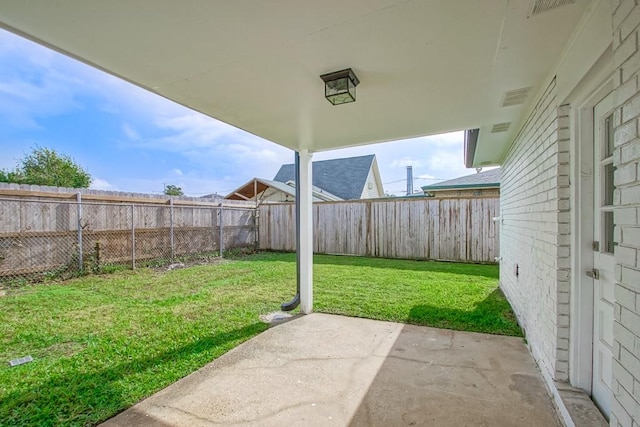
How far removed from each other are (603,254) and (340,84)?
194cm

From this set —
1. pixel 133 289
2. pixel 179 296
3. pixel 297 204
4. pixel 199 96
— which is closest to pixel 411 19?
pixel 199 96

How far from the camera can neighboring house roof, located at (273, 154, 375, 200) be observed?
16.4 metres

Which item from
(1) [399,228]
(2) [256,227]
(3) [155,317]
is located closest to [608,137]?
(3) [155,317]

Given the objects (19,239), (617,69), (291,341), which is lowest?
(291,341)

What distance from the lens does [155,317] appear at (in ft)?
12.3

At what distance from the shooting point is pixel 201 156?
27.5 metres

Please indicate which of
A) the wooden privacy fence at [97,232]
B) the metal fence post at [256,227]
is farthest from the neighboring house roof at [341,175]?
the wooden privacy fence at [97,232]

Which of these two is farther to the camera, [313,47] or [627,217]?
[313,47]

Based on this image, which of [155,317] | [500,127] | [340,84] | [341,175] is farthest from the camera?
[341,175]

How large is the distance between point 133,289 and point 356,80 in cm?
523

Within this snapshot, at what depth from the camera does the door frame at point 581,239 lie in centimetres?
184

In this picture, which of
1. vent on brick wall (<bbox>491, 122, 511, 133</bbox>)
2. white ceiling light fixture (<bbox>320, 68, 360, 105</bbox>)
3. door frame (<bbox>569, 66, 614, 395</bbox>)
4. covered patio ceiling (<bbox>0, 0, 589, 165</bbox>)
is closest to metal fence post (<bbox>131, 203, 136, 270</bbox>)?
covered patio ceiling (<bbox>0, 0, 589, 165</bbox>)

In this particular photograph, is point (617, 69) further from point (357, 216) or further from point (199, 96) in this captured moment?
point (357, 216)

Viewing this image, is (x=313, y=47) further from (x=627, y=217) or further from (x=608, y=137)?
(x=608, y=137)
